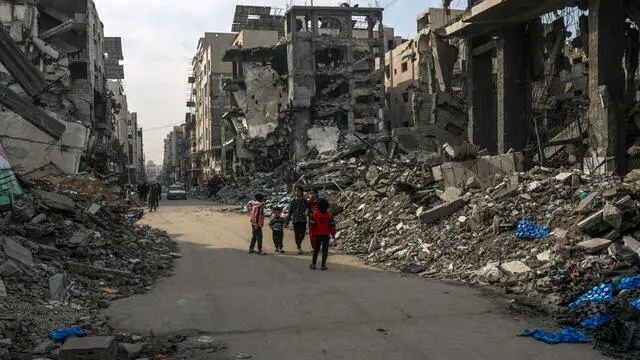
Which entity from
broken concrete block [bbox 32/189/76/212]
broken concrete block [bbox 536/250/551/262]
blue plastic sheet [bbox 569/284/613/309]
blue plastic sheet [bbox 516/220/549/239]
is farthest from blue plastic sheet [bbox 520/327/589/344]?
broken concrete block [bbox 32/189/76/212]

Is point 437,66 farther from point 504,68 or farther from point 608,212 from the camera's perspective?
point 608,212

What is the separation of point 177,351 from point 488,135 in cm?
1798

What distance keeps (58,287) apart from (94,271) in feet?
4.35

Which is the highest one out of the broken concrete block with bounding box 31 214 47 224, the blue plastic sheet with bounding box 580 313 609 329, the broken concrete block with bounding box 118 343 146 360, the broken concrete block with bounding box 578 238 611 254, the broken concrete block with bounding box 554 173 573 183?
the broken concrete block with bounding box 554 173 573 183

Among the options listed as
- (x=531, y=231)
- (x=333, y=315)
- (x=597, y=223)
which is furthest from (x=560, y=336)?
(x=531, y=231)

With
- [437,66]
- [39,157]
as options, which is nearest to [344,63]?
[437,66]

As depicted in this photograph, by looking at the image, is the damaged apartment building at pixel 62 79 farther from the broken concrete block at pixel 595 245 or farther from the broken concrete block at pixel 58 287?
the broken concrete block at pixel 595 245

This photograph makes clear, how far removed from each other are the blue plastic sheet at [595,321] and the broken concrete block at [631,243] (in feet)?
6.96

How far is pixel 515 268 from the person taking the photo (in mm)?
8617

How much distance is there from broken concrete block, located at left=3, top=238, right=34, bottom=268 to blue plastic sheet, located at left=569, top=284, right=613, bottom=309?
24.8 feet

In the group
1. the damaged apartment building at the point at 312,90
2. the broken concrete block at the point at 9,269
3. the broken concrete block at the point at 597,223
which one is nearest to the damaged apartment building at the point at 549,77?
the broken concrete block at the point at 597,223

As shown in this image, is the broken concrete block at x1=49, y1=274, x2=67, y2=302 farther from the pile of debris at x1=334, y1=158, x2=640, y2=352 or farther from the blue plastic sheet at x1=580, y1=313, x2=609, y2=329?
the blue plastic sheet at x1=580, y1=313, x2=609, y2=329

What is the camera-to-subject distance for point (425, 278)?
9.59 meters

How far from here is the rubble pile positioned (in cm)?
607
